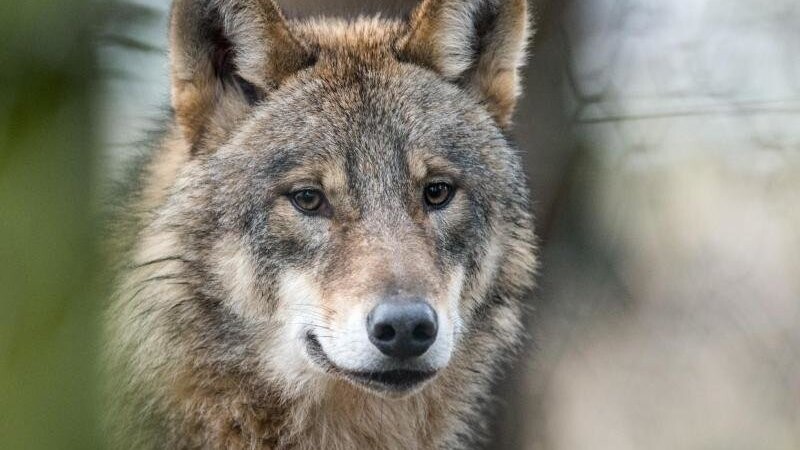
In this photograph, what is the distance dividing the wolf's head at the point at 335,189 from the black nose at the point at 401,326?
20 millimetres

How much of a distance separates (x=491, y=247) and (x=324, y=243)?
728mm

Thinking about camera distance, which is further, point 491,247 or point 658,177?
point 658,177

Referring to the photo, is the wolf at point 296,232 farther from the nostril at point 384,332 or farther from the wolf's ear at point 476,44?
the nostril at point 384,332

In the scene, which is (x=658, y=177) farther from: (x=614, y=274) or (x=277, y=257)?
(x=277, y=257)

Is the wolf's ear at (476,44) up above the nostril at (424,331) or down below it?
above

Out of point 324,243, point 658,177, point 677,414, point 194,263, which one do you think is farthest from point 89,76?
point 677,414

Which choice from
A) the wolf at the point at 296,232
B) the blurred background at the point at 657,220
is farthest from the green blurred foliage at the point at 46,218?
the blurred background at the point at 657,220

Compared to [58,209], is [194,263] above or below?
below

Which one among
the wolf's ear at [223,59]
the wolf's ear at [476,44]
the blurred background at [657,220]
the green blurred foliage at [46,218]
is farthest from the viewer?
the blurred background at [657,220]

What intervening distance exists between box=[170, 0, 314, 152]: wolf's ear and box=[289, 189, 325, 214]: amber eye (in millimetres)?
388

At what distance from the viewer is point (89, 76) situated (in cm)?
108

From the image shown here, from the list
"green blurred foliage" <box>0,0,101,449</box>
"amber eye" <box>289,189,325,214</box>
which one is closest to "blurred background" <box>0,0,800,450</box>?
"amber eye" <box>289,189,325,214</box>

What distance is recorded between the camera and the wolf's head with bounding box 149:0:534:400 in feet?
9.79

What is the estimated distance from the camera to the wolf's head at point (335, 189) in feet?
9.79
